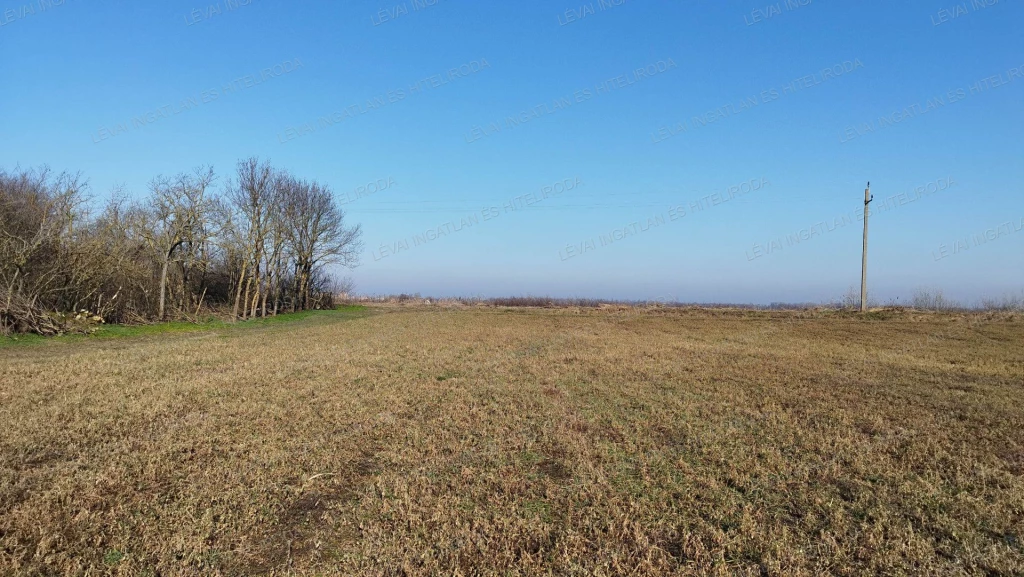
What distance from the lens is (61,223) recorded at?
17703 mm

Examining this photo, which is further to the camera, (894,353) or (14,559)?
(894,353)

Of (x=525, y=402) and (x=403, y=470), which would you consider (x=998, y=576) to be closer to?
(x=403, y=470)

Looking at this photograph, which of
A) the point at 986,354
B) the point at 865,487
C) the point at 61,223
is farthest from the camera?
the point at 61,223

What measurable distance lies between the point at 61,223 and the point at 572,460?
69.7ft

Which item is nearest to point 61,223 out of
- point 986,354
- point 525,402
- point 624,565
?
point 525,402

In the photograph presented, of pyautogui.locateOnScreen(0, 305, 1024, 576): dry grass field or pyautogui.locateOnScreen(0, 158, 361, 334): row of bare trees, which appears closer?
pyautogui.locateOnScreen(0, 305, 1024, 576): dry grass field

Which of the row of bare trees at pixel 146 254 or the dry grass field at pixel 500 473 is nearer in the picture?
the dry grass field at pixel 500 473

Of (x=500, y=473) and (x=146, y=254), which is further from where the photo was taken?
(x=146, y=254)

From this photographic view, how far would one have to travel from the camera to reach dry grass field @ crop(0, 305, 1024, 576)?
3.26 m

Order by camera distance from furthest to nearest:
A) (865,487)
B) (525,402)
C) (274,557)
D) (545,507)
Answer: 1. (525,402)
2. (865,487)
3. (545,507)
4. (274,557)

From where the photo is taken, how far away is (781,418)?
6.84m

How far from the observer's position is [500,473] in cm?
471

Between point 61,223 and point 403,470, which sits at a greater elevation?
point 61,223

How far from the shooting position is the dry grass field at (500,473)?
3.26 m
